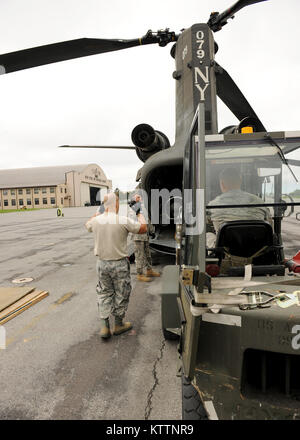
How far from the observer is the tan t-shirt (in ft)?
10.3

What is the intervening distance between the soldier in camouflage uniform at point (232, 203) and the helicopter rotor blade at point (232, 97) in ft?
16.0

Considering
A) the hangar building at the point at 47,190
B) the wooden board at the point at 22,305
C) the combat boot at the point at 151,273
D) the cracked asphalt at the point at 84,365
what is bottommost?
the cracked asphalt at the point at 84,365

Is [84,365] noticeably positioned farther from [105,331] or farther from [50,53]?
[50,53]

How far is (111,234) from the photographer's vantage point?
3148mm

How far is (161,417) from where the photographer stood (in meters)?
1.99

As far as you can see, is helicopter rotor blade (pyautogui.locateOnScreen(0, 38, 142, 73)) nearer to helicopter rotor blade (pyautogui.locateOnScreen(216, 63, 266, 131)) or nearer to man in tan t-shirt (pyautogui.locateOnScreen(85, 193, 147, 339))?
helicopter rotor blade (pyautogui.locateOnScreen(216, 63, 266, 131))

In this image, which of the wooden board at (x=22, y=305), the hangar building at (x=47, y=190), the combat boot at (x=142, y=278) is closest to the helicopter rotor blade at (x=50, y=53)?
the wooden board at (x=22, y=305)

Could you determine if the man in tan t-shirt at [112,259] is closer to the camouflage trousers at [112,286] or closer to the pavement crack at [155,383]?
the camouflage trousers at [112,286]

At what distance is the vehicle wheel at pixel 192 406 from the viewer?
1737 mm

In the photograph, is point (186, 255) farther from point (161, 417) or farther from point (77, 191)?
point (77, 191)

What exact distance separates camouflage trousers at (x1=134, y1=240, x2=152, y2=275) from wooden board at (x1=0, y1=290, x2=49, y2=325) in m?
1.77

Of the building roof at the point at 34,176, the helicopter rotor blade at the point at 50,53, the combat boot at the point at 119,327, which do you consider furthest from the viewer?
the building roof at the point at 34,176

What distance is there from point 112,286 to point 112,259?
14.5 inches
